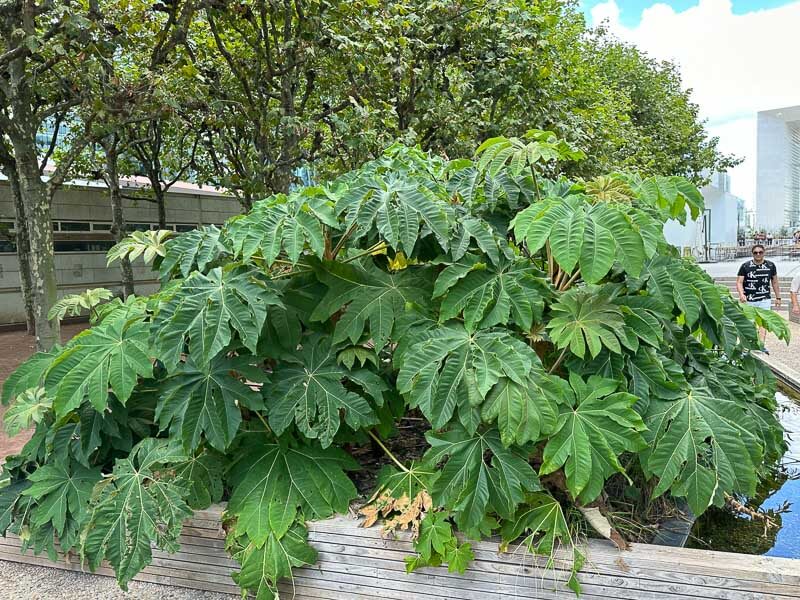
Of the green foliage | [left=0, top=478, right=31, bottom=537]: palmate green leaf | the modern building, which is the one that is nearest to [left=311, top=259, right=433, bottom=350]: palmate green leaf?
the green foliage

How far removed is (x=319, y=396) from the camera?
10.1 feet

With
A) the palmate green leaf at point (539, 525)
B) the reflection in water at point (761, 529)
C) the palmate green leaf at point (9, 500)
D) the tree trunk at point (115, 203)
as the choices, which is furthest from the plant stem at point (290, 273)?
the tree trunk at point (115, 203)

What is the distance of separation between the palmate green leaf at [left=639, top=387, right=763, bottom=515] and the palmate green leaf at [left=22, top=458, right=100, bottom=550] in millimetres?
2684

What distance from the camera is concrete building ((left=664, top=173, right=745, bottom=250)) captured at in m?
36.9

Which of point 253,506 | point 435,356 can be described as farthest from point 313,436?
point 435,356

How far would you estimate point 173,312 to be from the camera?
2.92 m

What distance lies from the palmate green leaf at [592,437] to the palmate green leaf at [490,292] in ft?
1.36

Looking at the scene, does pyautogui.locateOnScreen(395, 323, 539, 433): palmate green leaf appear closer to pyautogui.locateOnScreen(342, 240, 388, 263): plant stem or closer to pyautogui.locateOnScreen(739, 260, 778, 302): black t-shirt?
pyautogui.locateOnScreen(342, 240, 388, 263): plant stem

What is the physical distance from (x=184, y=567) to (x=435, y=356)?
1.71 metres

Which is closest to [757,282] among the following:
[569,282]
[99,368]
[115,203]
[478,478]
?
[569,282]

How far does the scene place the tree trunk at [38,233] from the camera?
258 inches

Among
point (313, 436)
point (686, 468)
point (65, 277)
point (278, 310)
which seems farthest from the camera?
point (65, 277)

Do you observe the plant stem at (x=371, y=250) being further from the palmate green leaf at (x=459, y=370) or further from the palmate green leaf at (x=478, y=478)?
the palmate green leaf at (x=478, y=478)

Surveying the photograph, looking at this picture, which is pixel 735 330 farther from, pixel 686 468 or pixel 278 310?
pixel 278 310
